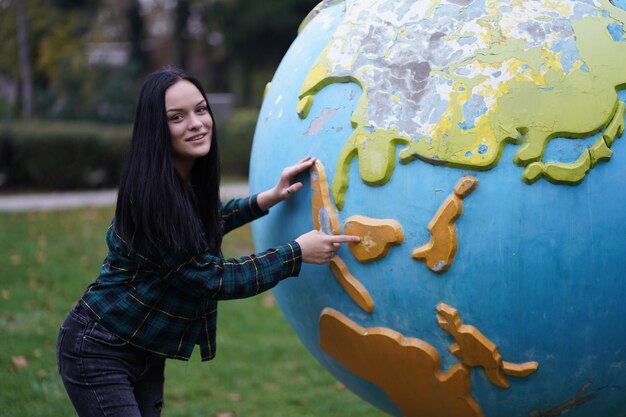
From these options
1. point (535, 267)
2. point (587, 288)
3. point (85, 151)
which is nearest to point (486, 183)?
point (535, 267)

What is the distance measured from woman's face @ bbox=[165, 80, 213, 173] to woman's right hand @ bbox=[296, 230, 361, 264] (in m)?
0.50

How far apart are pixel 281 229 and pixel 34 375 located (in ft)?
10.3

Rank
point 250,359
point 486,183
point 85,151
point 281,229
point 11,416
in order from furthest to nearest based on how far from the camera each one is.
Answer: point 85,151
point 250,359
point 11,416
point 281,229
point 486,183

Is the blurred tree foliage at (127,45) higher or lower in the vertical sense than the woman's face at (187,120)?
higher

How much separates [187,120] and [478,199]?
41.4 inches

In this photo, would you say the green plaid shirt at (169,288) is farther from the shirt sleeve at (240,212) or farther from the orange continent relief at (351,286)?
the shirt sleeve at (240,212)

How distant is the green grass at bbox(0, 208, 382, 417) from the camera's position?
17.6 ft

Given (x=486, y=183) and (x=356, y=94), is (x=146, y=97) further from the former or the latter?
(x=486, y=183)

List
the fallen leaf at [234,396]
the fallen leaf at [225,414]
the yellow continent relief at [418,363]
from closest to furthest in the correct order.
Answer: the yellow continent relief at [418,363], the fallen leaf at [225,414], the fallen leaf at [234,396]

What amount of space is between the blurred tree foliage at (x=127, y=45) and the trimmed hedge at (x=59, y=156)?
15.7ft

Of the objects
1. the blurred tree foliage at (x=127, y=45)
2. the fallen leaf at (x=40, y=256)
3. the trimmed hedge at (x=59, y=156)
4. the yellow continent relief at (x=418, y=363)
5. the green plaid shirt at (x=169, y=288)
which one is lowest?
the fallen leaf at (x=40, y=256)

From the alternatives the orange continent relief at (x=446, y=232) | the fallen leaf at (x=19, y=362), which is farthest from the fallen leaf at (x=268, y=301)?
the orange continent relief at (x=446, y=232)

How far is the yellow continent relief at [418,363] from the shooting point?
284cm

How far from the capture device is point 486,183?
8.94 ft
